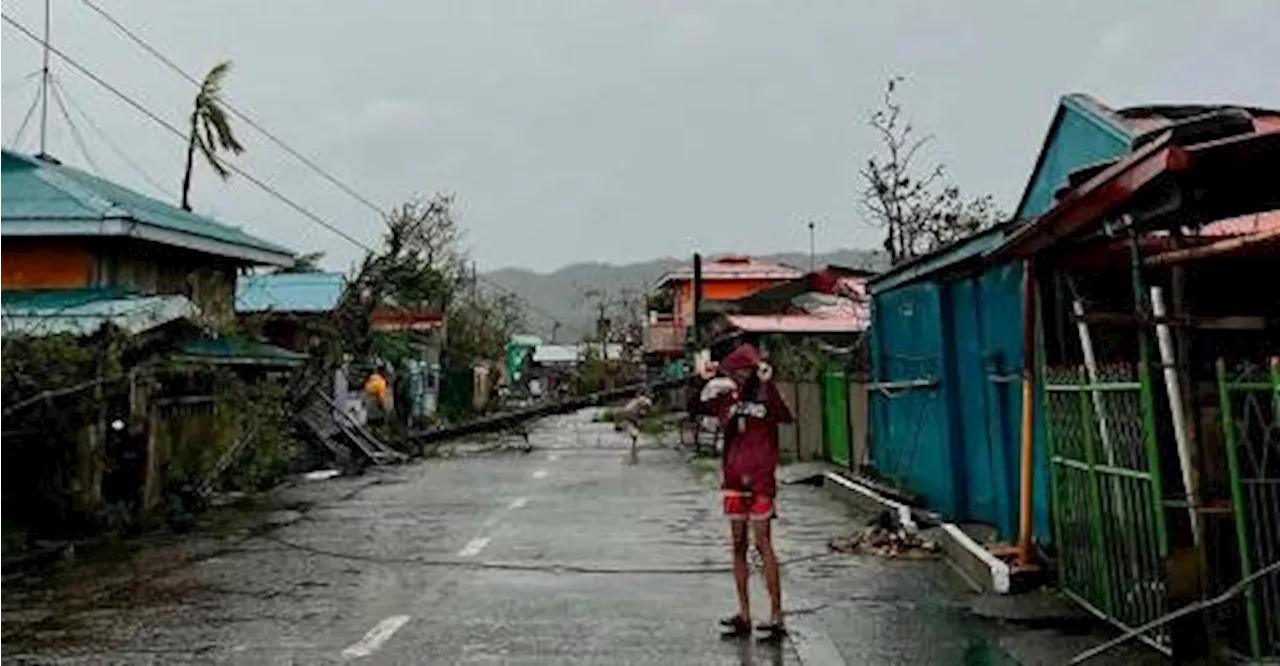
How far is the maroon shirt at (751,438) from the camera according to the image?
9992mm

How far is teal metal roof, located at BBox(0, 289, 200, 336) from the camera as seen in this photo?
17.8 metres

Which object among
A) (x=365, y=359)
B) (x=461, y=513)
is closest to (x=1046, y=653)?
(x=461, y=513)

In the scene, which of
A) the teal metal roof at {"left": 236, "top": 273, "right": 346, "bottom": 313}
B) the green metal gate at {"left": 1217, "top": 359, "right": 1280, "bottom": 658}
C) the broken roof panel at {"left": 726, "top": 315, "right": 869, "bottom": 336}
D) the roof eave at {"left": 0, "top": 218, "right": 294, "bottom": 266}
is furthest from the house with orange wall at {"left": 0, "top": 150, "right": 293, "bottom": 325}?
the green metal gate at {"left": 1217, "top": 359, "right": 1280, "bottom": 658}

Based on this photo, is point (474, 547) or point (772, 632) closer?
point (772, 632)

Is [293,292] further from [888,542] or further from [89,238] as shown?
[888,542]

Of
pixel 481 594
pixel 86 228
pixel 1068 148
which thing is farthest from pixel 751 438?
pixel 86 228

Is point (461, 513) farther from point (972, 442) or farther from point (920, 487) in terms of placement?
point (972, 442)

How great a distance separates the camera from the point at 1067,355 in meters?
11.5

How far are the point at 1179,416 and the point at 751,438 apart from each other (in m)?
2.99

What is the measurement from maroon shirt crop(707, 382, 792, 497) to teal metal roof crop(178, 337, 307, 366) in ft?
41.1

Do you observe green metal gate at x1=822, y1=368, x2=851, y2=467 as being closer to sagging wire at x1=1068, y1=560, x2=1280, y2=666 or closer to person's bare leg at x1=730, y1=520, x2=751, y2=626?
person's bare leg at x1=730, y1=520, x2=751, y2=626

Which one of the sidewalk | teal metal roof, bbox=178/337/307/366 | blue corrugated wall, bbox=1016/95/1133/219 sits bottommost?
the sidewalk

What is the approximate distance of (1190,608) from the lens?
7605mm

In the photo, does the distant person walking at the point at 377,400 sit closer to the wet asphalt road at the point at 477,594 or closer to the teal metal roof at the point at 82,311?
the teal metal roof at the point at 82,311
